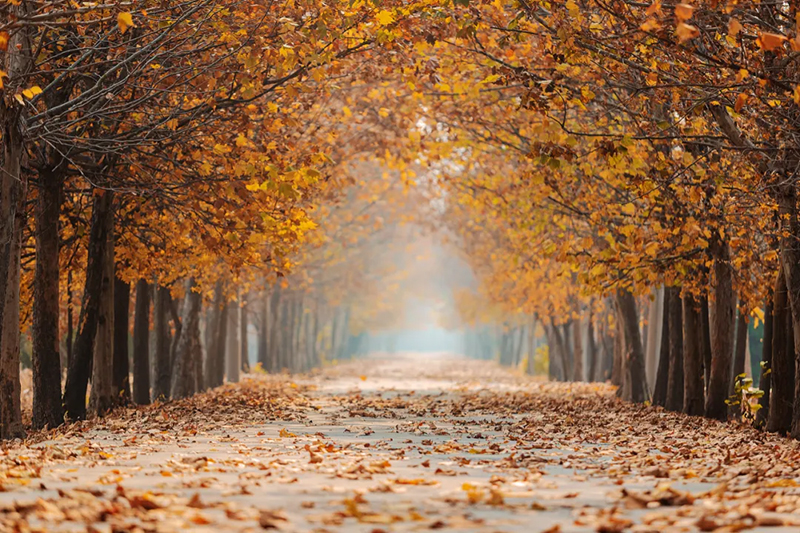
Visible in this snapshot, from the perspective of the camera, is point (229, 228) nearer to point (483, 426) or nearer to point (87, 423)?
point (87, 423)

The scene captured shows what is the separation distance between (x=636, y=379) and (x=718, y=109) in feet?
38.2

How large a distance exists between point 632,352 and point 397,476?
602 inches

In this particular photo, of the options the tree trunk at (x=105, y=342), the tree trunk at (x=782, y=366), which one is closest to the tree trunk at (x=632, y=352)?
the tree trunk at (x=782, y=366)

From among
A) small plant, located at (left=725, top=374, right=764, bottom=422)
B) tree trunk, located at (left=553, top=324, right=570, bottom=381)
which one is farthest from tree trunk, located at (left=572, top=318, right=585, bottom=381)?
small plant, located at (left=725, top=374, right=764, bottom=422)

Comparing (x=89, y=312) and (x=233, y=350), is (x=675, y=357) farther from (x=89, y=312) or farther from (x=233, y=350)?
(x=233, y=350)

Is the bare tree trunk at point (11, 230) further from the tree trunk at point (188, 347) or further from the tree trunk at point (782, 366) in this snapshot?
the tree trunk at point (188, 347)

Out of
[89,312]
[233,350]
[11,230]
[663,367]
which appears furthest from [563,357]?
[11,230]

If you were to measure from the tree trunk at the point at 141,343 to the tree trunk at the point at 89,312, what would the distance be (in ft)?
14.8

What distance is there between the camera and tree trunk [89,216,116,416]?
16578mm

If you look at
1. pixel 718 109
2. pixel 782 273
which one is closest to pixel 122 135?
pixel 718 109

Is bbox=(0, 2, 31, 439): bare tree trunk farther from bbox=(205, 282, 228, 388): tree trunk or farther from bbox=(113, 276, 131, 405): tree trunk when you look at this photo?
bbox=(205, 282, 228, 388): tree trunk

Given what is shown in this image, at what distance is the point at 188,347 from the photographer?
23953mm

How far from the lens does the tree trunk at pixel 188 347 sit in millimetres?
23734

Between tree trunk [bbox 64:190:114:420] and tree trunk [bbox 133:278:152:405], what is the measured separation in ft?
14.8
